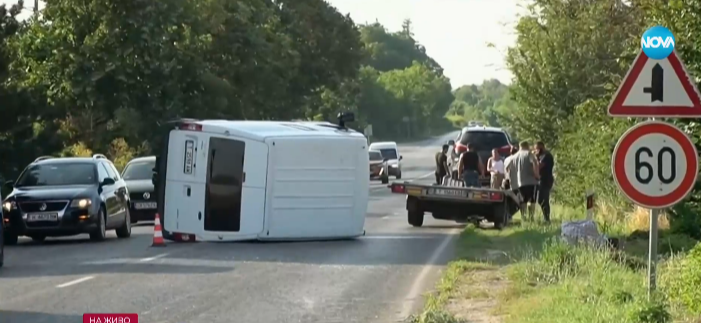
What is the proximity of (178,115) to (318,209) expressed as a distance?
87.0 ft

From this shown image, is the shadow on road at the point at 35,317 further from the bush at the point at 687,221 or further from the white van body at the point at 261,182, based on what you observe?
the bush at the point at 687,221

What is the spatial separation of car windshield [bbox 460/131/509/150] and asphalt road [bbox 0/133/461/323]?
9.46 metres

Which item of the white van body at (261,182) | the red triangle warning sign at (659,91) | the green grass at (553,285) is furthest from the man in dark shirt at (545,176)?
the red triangle warning sign at (659,91)

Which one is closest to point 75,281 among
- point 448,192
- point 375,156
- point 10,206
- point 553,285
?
point 553,285

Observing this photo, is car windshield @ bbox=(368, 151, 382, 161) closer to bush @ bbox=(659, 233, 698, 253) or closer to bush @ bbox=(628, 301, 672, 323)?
Answer: bush @ bbox=(659, 233, 698, 253)

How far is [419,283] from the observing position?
1588cm

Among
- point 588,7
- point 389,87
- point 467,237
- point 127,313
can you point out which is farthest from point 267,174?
point 389,87

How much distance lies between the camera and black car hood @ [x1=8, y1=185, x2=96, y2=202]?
22.7m

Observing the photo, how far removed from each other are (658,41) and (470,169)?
1018 cm

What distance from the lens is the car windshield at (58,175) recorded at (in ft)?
78.1

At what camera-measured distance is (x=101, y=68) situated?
150ft

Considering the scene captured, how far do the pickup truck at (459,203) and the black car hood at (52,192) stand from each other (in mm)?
5656

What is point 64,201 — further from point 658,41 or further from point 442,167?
point 442,167

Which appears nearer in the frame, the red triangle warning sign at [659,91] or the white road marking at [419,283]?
the red triangle warning sign at [659,91]
